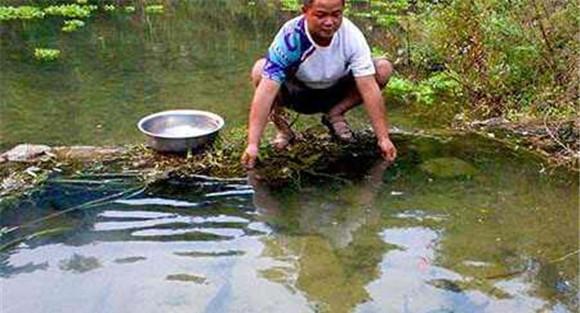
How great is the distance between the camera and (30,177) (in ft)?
13.3

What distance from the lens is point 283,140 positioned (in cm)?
446

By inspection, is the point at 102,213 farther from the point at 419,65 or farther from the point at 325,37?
the point at 419,65

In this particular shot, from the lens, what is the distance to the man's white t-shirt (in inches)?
156

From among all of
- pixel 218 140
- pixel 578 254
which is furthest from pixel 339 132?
pixel 578 254

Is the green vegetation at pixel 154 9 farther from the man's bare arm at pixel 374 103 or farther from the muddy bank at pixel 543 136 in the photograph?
the man's bare arm at pixel 374 103

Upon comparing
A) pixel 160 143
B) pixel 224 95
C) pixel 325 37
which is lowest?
pixel 224 95

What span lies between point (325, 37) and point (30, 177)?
1.83 m

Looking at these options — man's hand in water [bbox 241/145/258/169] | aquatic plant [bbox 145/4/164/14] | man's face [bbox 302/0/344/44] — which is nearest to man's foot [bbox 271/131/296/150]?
man's hand in water [bbox 241/145/258/169]

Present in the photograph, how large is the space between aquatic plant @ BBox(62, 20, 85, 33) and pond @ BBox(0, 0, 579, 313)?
7739mm

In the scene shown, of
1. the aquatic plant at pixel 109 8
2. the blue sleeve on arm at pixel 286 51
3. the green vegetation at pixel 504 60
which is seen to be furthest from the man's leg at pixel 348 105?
the aquatic plant at pixel 109 8

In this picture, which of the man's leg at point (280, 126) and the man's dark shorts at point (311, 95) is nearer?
the man's dark shorts at point (311, 95)

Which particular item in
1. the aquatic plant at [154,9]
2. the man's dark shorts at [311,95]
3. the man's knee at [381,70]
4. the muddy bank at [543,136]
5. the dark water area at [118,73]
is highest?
the man's knee at [381,70]

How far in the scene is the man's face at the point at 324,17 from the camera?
3.76 metres

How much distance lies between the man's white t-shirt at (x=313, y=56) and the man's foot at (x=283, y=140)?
44 cm
